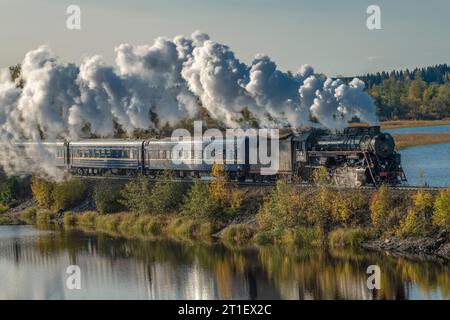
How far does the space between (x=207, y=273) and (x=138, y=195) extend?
810 inches

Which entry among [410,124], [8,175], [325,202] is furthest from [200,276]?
[410,124]

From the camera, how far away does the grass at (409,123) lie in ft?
447

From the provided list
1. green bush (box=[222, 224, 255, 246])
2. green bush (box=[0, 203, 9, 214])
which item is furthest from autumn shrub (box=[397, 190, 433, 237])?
green bush (box=[0, 203, 9, 214])

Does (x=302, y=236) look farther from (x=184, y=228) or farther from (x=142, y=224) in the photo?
(x=142, y=224)

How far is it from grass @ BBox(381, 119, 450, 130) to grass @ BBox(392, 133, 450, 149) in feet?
24.3

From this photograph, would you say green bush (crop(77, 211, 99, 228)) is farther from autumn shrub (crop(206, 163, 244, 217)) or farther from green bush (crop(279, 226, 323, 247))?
green bush (crop(279, 226, 323, 247))

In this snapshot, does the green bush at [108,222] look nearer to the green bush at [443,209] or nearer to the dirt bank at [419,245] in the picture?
the dirt bank at [419,245]

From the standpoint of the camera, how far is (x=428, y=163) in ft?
326

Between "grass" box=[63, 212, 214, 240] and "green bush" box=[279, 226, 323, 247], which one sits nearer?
"green bush" box=[279, 226, 323, 247]

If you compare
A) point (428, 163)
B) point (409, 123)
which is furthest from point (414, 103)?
point (428, 163)

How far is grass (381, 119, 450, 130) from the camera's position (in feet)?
447

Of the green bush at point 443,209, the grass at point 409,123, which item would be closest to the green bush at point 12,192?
the green bush at point 443,209

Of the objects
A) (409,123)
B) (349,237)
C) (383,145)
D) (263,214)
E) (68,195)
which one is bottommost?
(349,237)

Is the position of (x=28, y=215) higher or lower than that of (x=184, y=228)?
higher
